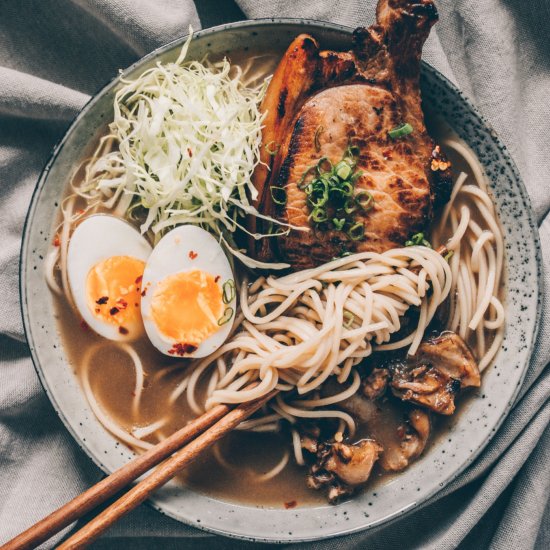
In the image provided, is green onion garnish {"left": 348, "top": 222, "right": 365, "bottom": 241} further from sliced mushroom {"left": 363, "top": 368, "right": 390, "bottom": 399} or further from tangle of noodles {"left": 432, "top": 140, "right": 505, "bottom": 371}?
sliced mushroom {"left": 363, "top": 368, "right": 390, "bottom": 399}

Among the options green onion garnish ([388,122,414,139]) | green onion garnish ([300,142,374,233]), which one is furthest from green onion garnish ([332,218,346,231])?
green onion garnish ([388,122,414,139])

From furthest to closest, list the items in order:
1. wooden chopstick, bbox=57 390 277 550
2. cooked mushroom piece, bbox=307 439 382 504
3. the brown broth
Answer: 1. the brown broth
2. cooked mushroom piece, bbox=307 439 382 504
3. wooden chopstick, bbox=57 390 277 550

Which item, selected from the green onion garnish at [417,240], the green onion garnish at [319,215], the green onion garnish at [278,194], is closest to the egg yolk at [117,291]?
the green onion garnish at [278,194]

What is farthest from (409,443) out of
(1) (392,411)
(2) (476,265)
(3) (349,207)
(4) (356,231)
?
(3) (349,207)

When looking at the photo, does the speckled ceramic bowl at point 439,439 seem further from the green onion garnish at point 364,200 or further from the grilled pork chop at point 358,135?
the green onion garnish at point 364,200

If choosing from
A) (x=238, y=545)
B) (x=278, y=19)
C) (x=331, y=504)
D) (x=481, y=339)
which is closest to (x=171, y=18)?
(x=278, y=19)
